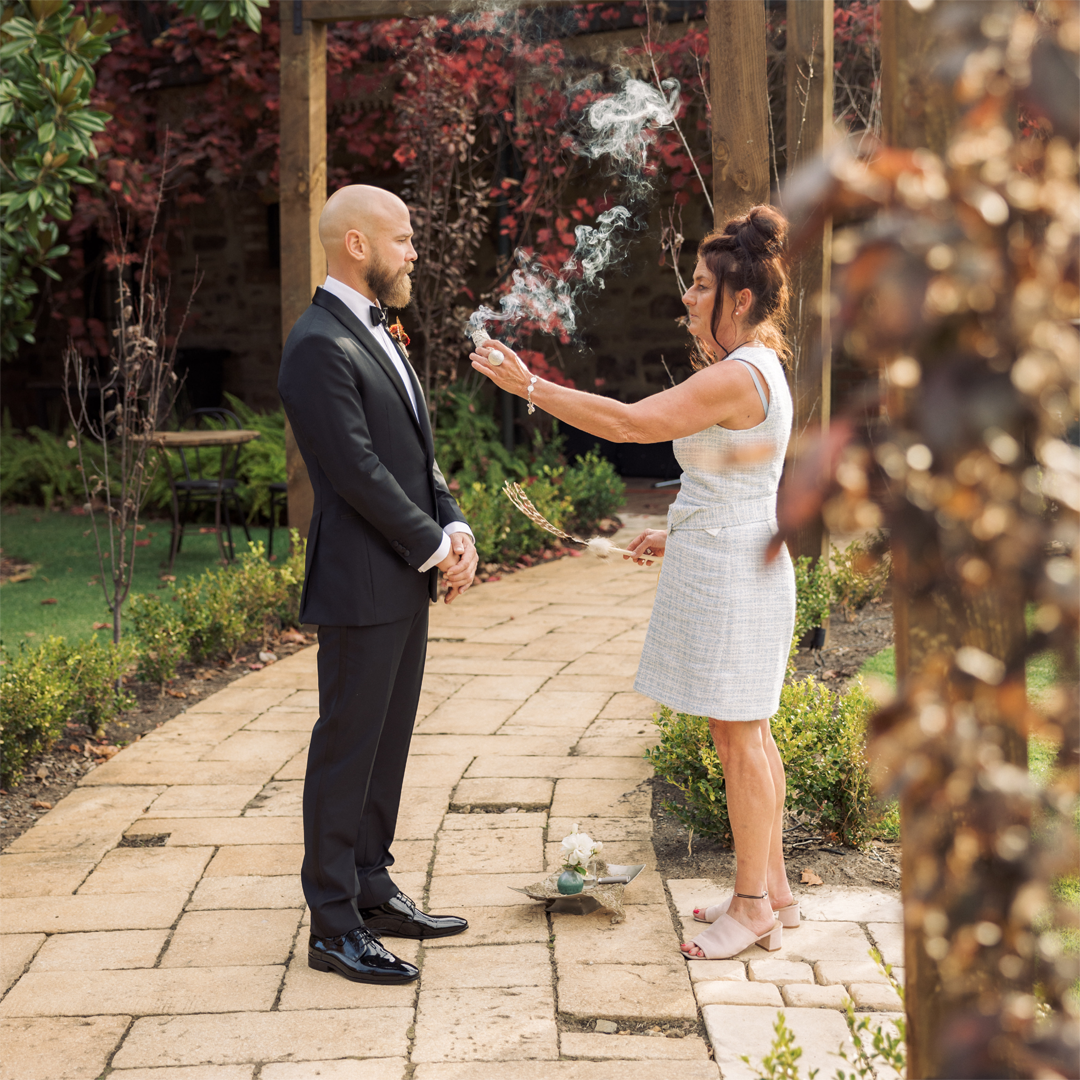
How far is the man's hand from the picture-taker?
279 centimetres

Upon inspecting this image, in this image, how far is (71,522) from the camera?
9.21 metres

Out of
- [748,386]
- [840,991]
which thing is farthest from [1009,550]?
[840,991]

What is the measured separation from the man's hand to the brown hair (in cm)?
78

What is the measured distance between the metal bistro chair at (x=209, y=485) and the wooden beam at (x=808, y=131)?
3.63 m

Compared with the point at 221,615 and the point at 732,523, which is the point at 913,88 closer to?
the point at 732,523

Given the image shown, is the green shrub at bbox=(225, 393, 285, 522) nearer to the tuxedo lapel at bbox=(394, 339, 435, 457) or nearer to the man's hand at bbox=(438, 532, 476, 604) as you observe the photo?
the tuxedo lapel at bbox=(394, 339, 435, 457)

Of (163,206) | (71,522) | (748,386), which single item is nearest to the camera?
(748,386)

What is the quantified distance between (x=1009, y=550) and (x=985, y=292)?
0.21m

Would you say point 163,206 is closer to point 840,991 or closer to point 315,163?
point 315,163

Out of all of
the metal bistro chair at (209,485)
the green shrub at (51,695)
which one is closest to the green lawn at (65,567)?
the metal bistro chair at (209,485)

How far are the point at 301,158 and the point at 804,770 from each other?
160 inches

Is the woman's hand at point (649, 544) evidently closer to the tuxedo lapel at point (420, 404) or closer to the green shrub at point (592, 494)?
the tuxedo lapel at point (420, 404)

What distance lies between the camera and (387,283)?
279 cm

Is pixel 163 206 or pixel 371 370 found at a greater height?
pixel 163 206
